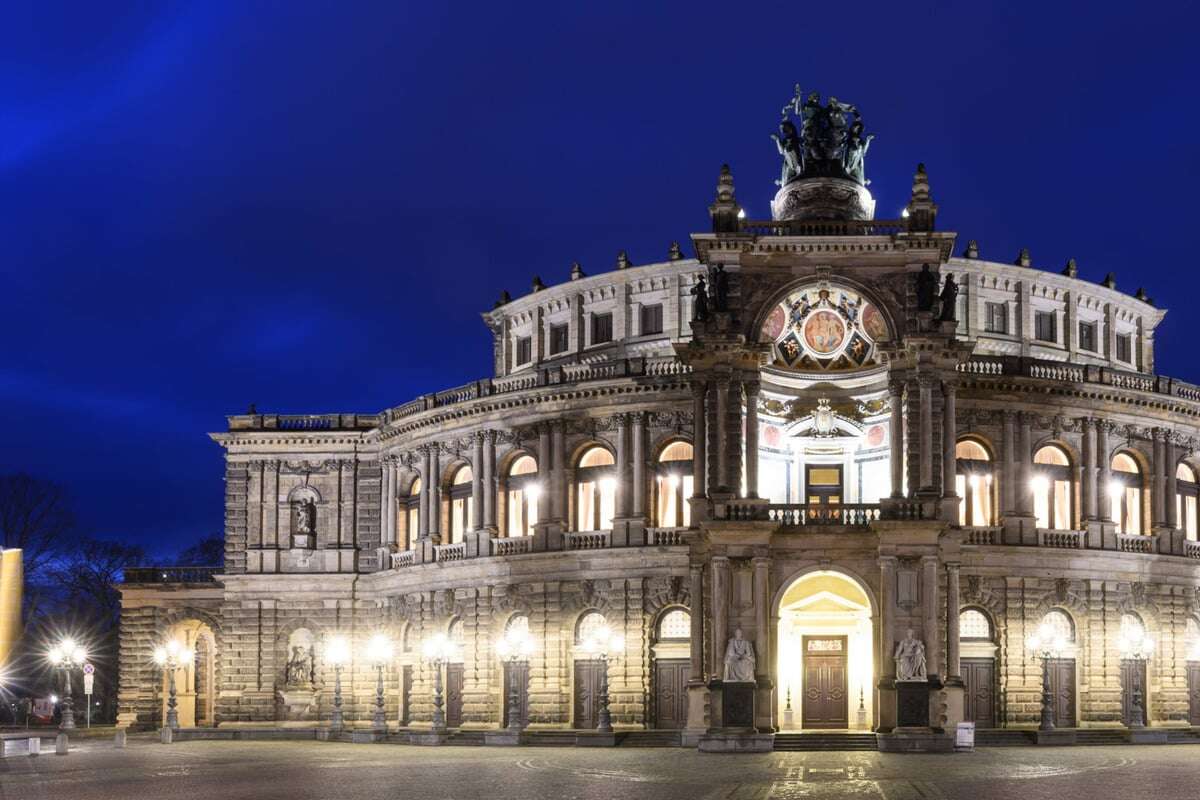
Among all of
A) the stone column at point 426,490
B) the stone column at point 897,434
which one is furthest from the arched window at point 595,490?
the stone column at point 897,434

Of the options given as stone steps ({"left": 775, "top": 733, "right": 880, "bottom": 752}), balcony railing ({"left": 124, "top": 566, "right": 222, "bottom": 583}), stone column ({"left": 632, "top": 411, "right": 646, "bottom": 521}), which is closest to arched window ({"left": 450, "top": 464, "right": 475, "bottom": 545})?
stone column ({"left": 632, "top": 411, "right": 646, "bottom": 521})

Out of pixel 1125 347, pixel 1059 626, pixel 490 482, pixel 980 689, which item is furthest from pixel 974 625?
pixel 490 482

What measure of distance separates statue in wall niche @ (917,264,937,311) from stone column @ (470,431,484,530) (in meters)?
22.7

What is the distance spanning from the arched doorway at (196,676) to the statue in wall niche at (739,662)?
3816 centimetres

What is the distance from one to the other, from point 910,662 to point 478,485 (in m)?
24.2

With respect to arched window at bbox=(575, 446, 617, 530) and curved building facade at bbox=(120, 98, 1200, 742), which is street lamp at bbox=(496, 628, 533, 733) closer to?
curved building facade at bbox=(120, 98, 1200, 742)

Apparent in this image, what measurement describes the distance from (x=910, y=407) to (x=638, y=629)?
51.7 feet

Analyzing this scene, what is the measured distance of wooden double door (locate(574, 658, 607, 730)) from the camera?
72.1 meters

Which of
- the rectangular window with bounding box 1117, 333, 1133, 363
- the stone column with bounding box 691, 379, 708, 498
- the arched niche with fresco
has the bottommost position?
the stone column with bounding box 691, 379, 708, 498

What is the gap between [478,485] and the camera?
77.4 metres

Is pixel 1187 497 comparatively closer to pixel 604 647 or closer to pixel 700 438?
pixel 700 438

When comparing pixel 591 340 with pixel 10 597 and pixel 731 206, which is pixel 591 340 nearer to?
pixel 731 206

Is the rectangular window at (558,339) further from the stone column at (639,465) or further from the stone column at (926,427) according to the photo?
the stone column at (926,427)

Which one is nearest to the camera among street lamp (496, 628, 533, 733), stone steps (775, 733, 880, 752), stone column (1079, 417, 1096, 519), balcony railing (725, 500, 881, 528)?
stone steps (775, 733, 880, 752)
